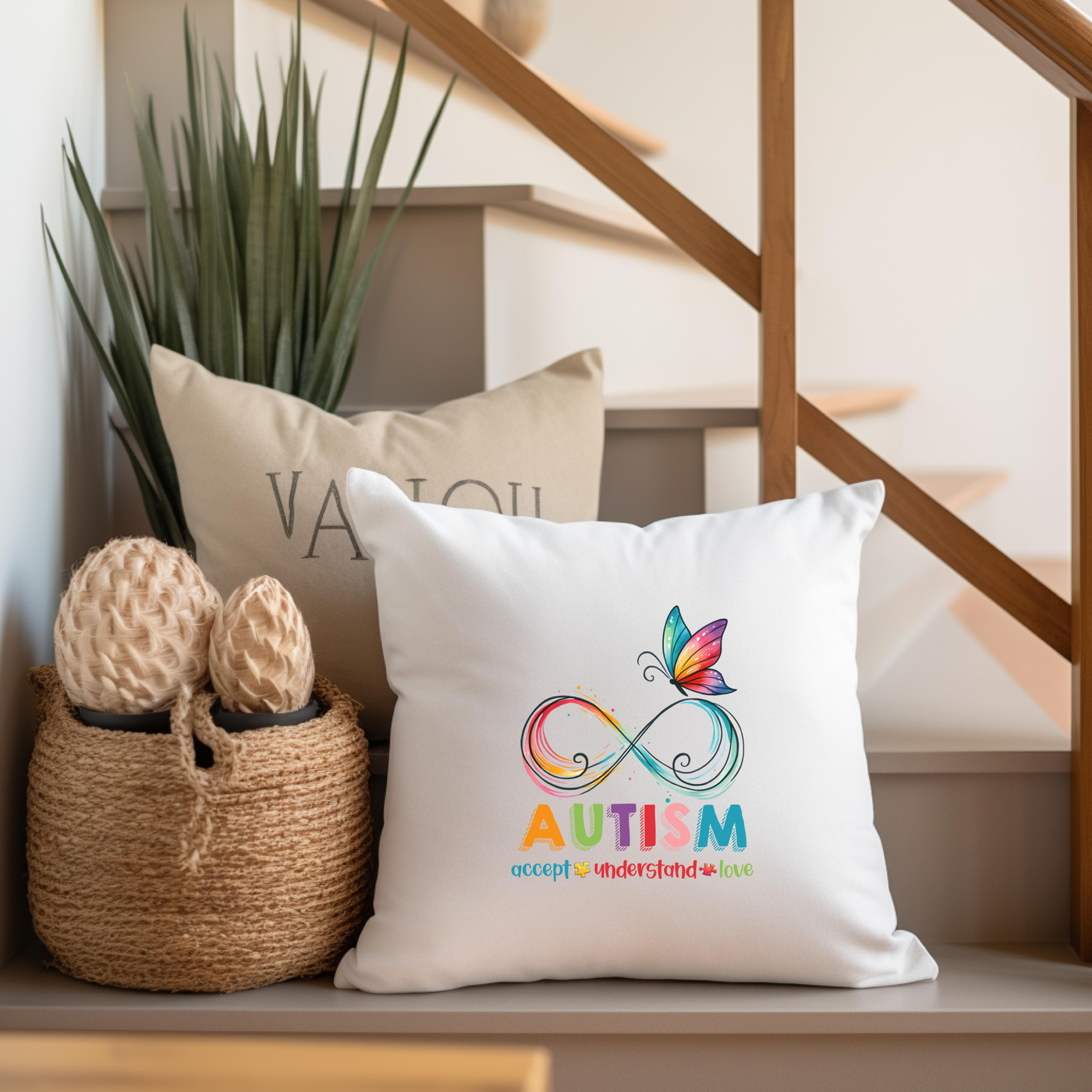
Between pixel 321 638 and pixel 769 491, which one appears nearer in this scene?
pixel 321 638

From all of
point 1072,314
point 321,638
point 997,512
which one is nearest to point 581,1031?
point 321,638

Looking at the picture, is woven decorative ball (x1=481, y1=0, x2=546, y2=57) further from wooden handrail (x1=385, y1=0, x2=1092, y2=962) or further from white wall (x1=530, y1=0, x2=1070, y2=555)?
wooden handrail (x1=385, y1=0, x2=1092, y2=962)

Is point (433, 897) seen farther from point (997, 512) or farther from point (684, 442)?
point (997, 512)

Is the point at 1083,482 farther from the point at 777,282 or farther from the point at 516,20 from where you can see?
the point at 516,20

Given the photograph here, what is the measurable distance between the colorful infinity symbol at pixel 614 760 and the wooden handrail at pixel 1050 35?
0.68 metres

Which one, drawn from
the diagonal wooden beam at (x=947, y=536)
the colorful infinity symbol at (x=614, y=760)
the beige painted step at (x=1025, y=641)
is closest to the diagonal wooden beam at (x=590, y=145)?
the diagonal wooden beam at (x=947, y=536)

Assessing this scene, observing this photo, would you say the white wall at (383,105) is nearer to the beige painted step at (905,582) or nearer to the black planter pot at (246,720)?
the beige painted step at (905,582)

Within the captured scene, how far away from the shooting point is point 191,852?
2.60 feet

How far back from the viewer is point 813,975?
836 millimetres

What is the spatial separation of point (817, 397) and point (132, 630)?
1.36 metres

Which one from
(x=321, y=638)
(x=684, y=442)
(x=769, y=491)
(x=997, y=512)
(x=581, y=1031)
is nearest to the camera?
(x=581, y=1031)

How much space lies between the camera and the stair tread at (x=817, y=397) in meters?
1.59

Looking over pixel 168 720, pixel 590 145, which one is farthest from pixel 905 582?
pixel 168 720

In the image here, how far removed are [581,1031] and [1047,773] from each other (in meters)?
0.55
